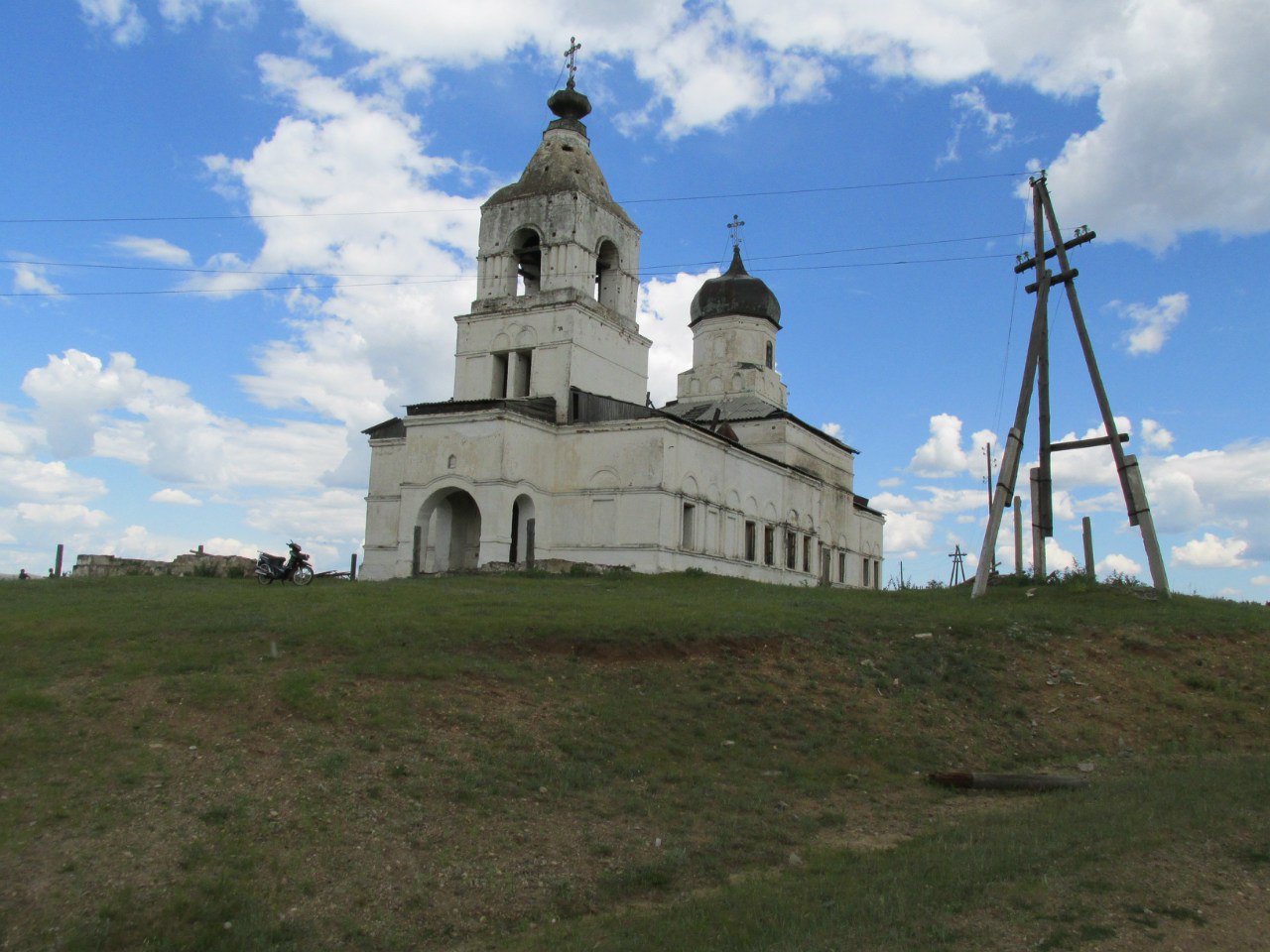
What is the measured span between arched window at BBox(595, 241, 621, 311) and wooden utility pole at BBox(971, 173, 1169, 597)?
15.5m

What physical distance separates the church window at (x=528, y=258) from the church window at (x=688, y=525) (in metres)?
8.86

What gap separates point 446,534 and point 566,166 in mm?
13228

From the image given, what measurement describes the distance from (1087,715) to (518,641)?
845 centimetres

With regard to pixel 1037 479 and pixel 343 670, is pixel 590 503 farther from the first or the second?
pixel 343 670

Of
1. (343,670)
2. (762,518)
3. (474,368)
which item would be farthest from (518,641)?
(762,518)

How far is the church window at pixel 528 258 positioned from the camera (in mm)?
35312

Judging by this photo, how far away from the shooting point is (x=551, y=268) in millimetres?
34250

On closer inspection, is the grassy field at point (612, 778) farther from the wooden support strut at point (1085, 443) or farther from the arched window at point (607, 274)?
the arched window at point (607, 274)

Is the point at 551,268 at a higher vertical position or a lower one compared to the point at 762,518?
higher

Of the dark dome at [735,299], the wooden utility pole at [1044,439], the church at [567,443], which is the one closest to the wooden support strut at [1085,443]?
the wooden utility pole at [1044,439]

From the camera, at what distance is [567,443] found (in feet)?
108

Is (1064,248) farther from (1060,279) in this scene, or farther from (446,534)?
(446,534)

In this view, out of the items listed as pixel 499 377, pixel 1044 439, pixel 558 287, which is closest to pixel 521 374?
pixel 499 377

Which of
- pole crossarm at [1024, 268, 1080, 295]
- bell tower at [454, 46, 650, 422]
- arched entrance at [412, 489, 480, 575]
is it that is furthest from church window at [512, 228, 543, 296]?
pole crossarm at [1024, 268, 1080, 295]
